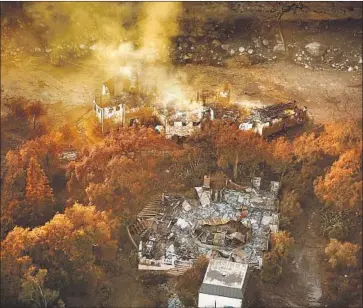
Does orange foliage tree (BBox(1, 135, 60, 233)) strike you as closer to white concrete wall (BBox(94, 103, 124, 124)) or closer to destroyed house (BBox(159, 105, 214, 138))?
white concrete wall (BBox(94, 103, 124, 124))

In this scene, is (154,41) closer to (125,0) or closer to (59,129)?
(125,0)

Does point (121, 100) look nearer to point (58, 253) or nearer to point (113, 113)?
point (113, 113)

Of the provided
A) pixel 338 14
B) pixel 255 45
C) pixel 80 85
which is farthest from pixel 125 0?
pixel 338 14

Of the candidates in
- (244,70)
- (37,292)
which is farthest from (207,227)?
(37,292)

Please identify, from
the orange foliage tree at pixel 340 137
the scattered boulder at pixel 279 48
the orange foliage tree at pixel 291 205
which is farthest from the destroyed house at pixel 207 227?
the scattered boulder at pixel 279 48

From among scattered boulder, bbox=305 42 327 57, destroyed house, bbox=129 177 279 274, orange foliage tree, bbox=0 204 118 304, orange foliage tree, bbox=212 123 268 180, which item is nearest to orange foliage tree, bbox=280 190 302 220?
destroyed house, bbox=129 177 279 274

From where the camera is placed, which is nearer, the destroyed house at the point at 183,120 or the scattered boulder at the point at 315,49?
the destroyed house at the point at 183,120

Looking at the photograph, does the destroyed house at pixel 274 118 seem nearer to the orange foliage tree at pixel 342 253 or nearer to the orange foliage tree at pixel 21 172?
the orange foliage tree at pixel 342 253
